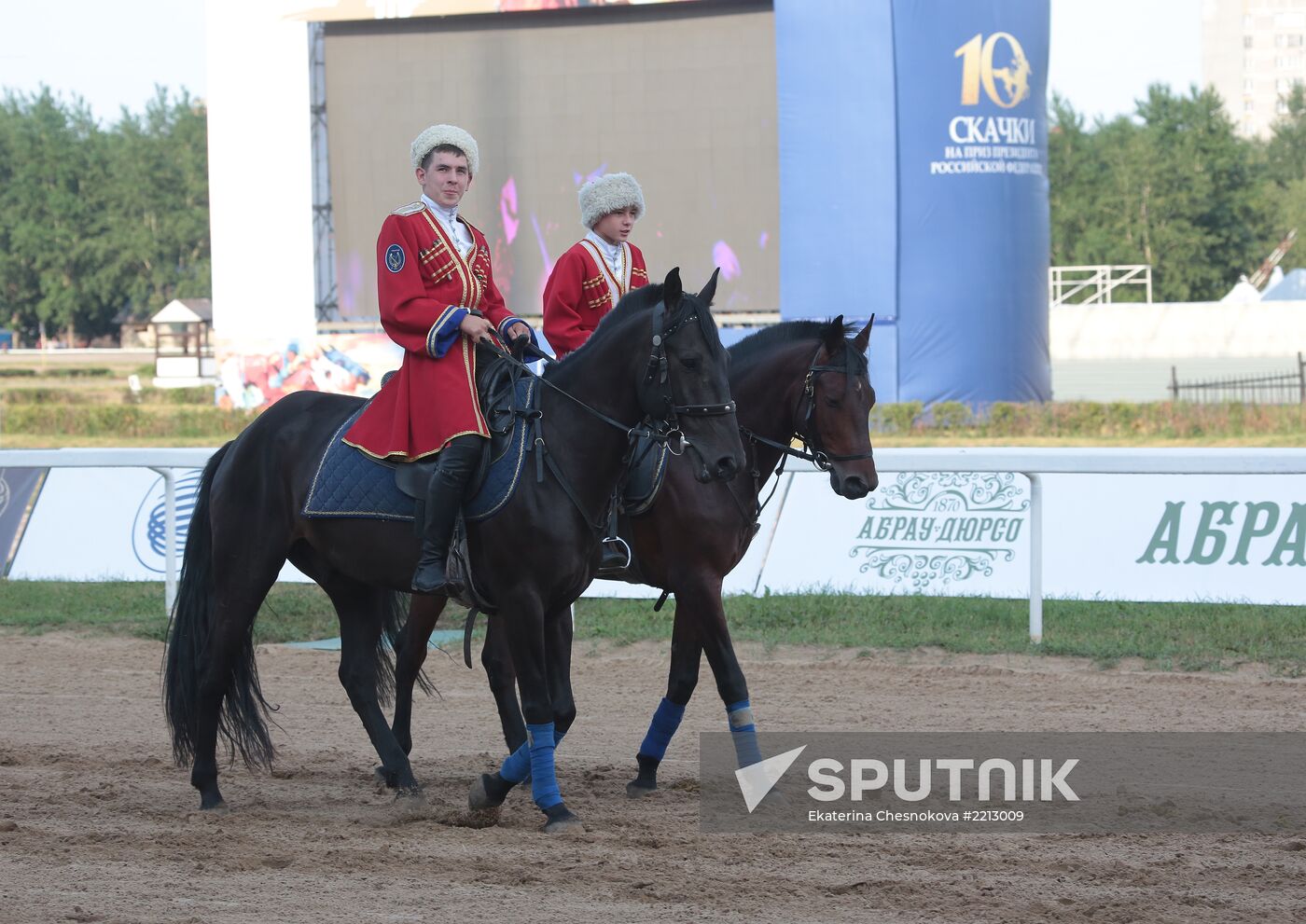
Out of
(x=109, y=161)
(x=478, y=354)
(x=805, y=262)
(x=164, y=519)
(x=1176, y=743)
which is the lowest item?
(x=1176, y=743)

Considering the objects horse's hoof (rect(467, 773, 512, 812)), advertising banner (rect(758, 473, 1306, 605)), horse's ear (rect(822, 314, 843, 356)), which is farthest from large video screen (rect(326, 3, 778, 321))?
horse's hoof (rect(467, 773, 512, 812))

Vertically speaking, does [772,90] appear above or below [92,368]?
above

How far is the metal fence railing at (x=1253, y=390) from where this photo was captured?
27.5m

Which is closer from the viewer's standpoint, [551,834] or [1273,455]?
[551,834]

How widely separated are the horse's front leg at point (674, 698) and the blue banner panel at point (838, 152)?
19330mm

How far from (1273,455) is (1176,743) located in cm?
267

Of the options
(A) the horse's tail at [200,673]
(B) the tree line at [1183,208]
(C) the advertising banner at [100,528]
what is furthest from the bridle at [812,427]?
(B) the tree line at [1183,208]

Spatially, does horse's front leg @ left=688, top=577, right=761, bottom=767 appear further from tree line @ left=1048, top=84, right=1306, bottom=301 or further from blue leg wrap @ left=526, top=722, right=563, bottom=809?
tree line @ left=1048, top=84, right=1306, bottom=301

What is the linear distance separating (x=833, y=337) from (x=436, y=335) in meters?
1.79

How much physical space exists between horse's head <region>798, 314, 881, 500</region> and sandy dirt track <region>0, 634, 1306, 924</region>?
147 centimetres

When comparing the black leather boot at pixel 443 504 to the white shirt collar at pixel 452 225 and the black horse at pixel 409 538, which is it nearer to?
the black horse at pixel 409 538

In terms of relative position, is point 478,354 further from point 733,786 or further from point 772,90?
point 772,90

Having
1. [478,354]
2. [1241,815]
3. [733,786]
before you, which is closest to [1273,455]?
[1241,815]

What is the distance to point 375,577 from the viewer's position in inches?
234
